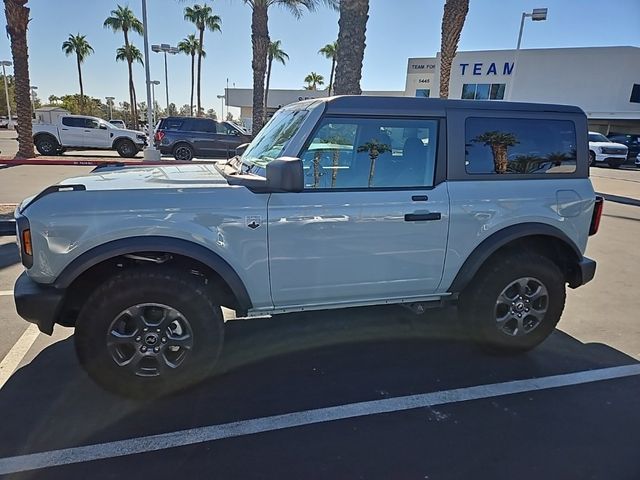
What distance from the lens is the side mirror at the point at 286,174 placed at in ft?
8.54

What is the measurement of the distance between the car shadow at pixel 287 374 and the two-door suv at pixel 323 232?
0.20 meters

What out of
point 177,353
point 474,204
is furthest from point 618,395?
point 177,353

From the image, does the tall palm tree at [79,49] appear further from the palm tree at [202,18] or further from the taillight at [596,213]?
the taillight at [596,213]

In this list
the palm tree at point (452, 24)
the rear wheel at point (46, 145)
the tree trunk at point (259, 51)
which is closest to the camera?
the palm tree at point (452, 24)

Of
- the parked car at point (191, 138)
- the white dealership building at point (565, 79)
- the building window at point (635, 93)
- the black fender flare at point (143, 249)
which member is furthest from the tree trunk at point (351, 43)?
the building window at point (635, 93)

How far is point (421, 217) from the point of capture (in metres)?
3.06

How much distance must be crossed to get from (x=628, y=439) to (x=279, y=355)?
7.97 feet

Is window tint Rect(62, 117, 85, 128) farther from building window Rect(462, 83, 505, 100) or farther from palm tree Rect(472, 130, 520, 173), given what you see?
building window Rect(462, 83, 505, 100)

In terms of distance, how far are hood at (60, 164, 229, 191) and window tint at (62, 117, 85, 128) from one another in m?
17.6

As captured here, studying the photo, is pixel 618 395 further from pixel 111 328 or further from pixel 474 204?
pixel 111 328

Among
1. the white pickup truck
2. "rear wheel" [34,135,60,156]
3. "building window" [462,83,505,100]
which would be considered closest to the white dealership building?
"building window" [462,83,505,100]

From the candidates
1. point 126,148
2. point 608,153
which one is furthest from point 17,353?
point 608,153

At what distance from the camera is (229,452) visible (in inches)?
94.0

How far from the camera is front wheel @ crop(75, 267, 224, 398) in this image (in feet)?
8.75
